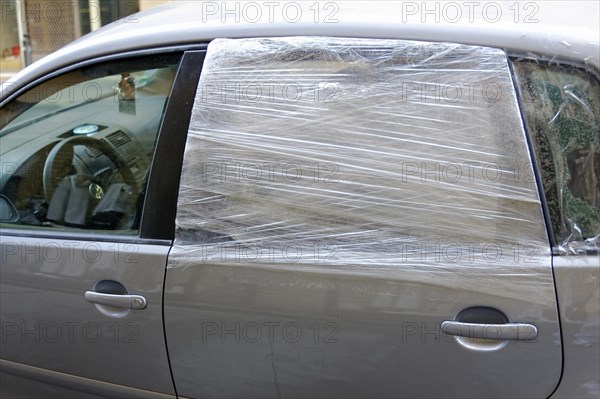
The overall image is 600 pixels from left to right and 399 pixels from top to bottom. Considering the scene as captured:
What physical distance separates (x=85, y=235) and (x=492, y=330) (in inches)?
52.2

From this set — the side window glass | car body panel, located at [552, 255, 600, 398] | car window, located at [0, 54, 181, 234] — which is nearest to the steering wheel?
car window, located at [0, 54, 181, 234]

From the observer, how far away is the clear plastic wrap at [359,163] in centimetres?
182

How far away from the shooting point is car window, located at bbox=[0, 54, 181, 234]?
2.27 metres

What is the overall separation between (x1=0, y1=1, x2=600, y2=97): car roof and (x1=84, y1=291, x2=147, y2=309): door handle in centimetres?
77

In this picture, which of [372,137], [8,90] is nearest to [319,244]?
[372,137]

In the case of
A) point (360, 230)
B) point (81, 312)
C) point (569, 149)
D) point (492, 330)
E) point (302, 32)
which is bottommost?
point (81, 312)

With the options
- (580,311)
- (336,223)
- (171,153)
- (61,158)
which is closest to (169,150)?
(171,153)

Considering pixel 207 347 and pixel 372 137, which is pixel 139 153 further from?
pixel 372 137

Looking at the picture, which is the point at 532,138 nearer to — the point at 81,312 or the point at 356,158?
the point at 356,158

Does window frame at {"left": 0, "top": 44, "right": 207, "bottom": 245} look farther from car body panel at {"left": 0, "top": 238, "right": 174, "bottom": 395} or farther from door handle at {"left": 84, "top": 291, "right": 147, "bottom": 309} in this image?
door handle at {"left": 84, "top": 291, "right": 147, "bottom": 309}

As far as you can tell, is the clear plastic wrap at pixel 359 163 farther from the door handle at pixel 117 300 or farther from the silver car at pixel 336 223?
the door handle at pixel 117 300

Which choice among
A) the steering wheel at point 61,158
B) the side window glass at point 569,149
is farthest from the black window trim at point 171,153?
the side window glass at point 569,149

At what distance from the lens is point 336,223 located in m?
1.92

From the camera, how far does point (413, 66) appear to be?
1.89 meters
